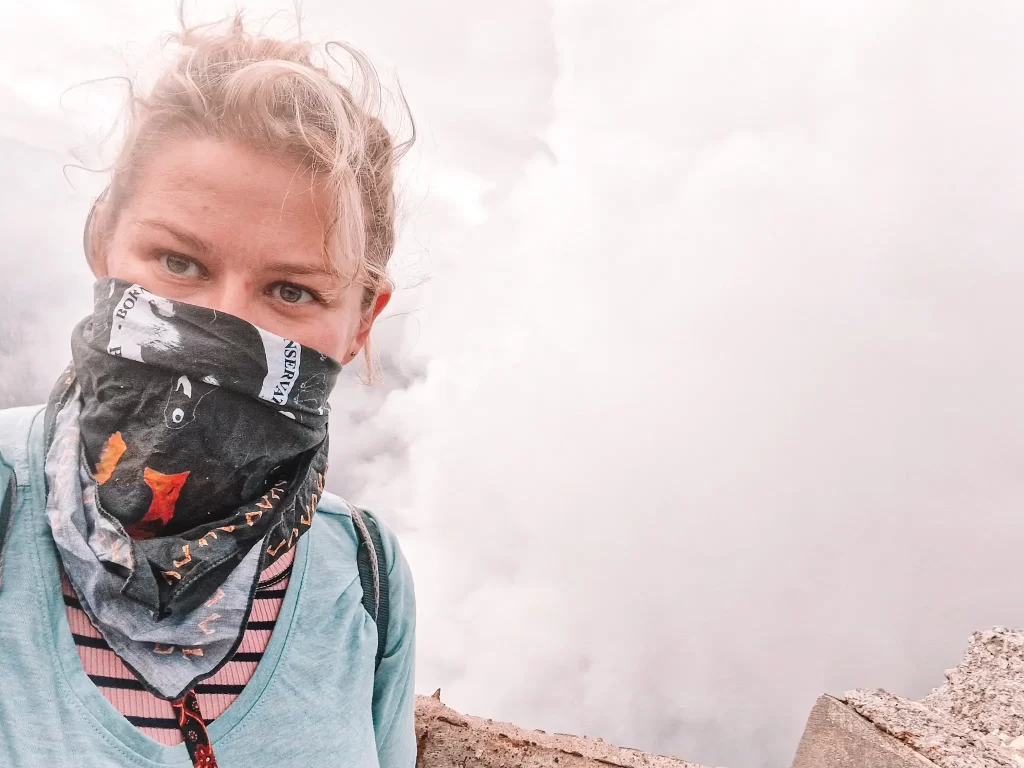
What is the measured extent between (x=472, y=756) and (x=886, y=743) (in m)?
1.55

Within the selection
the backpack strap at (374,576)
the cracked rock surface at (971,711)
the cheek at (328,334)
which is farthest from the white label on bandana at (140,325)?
the cracked rock surface at (971,711)

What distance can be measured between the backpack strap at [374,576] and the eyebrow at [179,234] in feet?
2.15

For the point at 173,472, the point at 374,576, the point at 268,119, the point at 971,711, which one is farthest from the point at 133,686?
the point at 971,711

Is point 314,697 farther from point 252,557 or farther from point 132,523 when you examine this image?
point 132,523

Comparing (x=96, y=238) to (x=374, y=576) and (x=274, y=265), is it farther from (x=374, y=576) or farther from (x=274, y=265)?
(x=374, y=576)

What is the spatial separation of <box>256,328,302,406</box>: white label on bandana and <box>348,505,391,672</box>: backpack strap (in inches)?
14.7

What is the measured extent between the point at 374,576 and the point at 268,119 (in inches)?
36.5

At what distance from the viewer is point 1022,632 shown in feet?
9.65

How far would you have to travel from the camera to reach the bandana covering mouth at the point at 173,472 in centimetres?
94

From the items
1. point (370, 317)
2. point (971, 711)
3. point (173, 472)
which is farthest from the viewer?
point (971, 711)

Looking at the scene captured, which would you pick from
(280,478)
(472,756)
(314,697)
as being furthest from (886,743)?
Answer: (280,478)

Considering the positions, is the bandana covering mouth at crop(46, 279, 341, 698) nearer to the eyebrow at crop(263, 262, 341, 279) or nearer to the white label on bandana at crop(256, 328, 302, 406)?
the white label on bandana at crop(256, 328, 302, 406)

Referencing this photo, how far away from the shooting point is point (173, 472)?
1.06m

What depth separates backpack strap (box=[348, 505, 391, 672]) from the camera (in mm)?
1350
